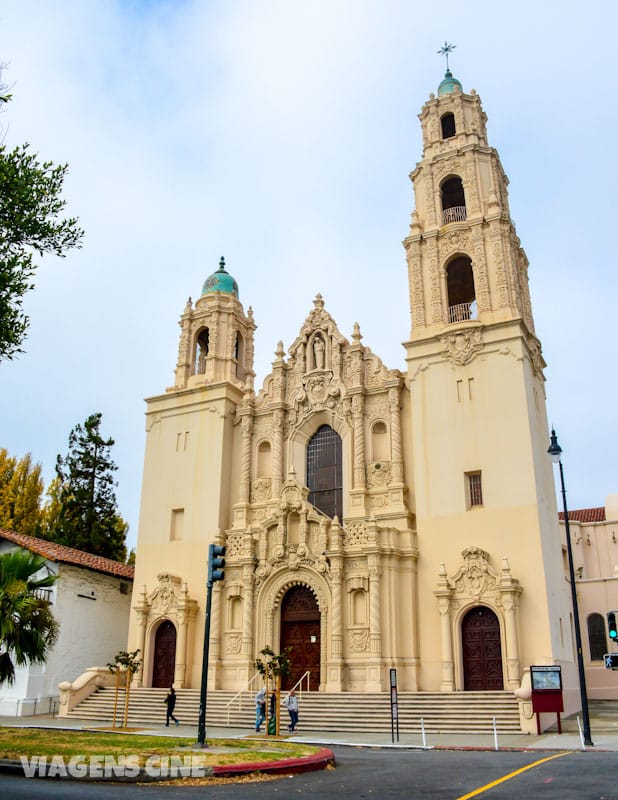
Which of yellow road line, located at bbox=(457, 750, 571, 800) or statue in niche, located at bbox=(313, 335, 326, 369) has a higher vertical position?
statue in niche, located at bbox=(313, 335, 326, 369)

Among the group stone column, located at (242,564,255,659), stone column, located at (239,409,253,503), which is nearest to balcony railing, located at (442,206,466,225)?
stone column, located at (239,409,253,503)

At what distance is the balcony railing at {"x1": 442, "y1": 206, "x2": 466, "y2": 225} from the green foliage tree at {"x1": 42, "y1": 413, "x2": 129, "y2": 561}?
26.8m

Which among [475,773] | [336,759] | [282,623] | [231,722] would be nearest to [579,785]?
[475,773]

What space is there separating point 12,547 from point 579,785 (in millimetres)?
27995

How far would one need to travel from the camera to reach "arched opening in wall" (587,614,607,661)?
4050 centimetres

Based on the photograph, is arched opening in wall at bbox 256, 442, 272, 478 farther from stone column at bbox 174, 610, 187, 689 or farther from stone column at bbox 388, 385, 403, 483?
stone column at bbox 174, 610, 187, 689

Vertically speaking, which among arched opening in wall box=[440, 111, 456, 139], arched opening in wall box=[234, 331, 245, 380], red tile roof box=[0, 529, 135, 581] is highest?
arched opening in wall box=[440, 111, 456, 139]

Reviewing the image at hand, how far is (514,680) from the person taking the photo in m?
26.3

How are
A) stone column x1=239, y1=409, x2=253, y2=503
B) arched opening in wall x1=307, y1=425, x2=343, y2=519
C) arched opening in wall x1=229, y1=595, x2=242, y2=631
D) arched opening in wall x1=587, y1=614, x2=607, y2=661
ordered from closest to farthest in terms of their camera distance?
arched opening in wall x1=229, y1=595, x2=242, y2=631 < arched opening in wall x1=307, y1=425, x2=343, y2=519 < stone column x1=239, y1=409, x2=253, y2=503 < arched opening in wall x1=587, y1=614, x2=607, y2=661

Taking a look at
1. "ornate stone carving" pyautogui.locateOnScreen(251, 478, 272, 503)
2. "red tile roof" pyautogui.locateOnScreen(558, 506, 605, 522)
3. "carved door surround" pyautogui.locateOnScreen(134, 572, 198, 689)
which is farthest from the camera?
"red tile roof" pyautogui.locateOnScreen(558, 506, 605, 522)

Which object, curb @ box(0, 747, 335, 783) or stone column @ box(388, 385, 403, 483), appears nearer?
curb @ box(0, 747, 335, 783)

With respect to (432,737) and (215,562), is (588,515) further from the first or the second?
(215,562)

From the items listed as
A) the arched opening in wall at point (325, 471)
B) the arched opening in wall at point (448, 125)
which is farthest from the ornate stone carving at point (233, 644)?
the arched opening in wall at point (448, 125)

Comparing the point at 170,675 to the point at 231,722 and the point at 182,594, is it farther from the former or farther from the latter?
the point at 231,722
